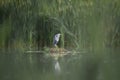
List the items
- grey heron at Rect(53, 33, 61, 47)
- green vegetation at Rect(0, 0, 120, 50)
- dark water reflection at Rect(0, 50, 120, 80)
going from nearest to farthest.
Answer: dark water reflection at Rect(0, 50, 120, 80) → green vegetation at Rect(0, 0, 120, 50) → grey heron at Rect(53, 33, 61, 47)

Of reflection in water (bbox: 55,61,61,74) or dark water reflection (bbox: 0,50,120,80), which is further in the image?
reflection in water (bbox: 55,61,61,74)

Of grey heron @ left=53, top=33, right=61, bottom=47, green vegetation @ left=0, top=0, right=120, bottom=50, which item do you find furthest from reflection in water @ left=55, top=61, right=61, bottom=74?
grey heron @ left=53, top=33, right=61, bottom=47

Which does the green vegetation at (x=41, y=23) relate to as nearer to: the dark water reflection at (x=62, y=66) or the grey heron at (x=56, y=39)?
the grey heron at (x=56, y=39)

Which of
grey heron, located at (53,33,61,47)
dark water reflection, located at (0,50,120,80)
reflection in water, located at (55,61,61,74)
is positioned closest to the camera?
dark water reflection, located at (0,50,120,80)

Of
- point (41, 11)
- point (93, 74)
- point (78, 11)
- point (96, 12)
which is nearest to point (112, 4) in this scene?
point (96, 12)

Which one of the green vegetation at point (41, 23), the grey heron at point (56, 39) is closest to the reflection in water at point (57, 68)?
the green vegetation at point (41, 23)

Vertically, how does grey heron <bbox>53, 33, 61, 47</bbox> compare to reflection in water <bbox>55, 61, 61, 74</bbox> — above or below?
above

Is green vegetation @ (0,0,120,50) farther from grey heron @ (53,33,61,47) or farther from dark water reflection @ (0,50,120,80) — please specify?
dark water reflection @ (0,50,120,80)

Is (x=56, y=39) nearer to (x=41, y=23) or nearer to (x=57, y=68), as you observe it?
(x=41, y=23)

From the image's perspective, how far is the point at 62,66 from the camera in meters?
10.5

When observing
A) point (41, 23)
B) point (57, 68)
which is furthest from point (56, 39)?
point (57, 68)

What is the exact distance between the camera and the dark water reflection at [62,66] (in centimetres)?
854

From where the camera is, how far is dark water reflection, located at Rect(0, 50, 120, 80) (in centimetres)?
854

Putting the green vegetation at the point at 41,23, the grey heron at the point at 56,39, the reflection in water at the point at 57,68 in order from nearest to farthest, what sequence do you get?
the reflection in water at the point at 57,68 < the green vegetation at the point at 41,23 < the grey heron at the point at 56,39
